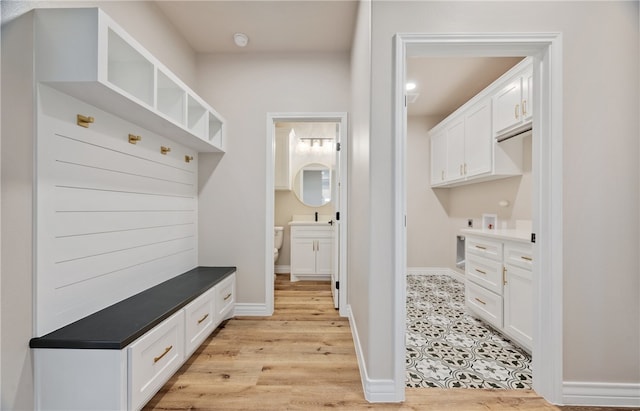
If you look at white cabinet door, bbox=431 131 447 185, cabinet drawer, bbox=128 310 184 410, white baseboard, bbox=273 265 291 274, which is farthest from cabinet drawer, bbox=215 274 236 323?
white cabinet door, bbox=431 131 447 185

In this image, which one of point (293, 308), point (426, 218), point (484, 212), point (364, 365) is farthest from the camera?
point (426, 218)

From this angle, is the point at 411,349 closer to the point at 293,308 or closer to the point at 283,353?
the point at 283,353

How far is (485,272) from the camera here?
8.39 ft

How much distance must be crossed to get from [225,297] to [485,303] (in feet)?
7.73

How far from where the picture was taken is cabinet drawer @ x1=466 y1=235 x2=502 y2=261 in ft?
7.82

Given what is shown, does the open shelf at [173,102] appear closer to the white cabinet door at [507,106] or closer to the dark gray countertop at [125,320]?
the dark gray countertop at [125,320]

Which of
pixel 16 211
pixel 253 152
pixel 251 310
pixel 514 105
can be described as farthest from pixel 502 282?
pixel 16 211

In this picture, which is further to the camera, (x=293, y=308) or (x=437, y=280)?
(x=437, y=280)

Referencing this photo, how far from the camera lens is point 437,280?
4273 millimetres

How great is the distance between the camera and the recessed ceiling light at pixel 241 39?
259 cm

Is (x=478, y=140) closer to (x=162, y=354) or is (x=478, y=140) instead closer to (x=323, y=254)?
(x=323, y=254)

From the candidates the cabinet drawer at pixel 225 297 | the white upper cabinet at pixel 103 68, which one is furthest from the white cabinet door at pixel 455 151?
the white upper cabinet at pixel 103 68

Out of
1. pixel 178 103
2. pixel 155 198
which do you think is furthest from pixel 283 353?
pixel 178 103

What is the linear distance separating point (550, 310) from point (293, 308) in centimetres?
223
